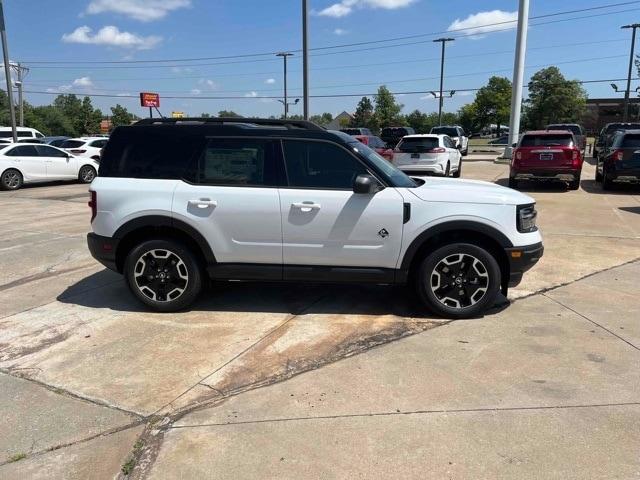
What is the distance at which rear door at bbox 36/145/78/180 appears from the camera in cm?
1819

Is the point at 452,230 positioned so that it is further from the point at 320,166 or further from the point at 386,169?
the point at 320,166

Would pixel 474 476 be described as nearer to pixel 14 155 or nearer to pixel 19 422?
pixel 19 422

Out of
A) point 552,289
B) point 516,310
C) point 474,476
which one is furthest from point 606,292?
point 474,476

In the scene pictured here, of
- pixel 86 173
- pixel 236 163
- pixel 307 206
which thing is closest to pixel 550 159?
pixel 307 206

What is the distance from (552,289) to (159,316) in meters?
4.23

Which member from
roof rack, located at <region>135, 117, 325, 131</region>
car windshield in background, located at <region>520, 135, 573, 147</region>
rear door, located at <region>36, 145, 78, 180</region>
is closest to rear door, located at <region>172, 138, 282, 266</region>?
roof rack, located at <region>135, 117, 325, 131</region>

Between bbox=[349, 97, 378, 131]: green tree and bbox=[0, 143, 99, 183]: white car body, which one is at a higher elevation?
bbox=[349, 97, 378, 131]: green tree


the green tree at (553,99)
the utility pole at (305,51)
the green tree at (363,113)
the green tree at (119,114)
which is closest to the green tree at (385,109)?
the green tree at (363,113)

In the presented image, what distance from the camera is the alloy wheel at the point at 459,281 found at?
4.95m

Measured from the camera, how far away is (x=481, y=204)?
4883mm

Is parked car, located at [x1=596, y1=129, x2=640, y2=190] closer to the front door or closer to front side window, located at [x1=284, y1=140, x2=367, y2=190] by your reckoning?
the front door

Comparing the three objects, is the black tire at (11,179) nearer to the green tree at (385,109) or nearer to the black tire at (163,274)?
the black tire at (163,274)

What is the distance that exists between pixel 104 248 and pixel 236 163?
154 cm

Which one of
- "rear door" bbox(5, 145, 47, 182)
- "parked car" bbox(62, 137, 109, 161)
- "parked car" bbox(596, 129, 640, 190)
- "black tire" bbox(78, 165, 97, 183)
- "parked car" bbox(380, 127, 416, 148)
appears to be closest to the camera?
"parked car" bbox(596, 129, 640, 190)
